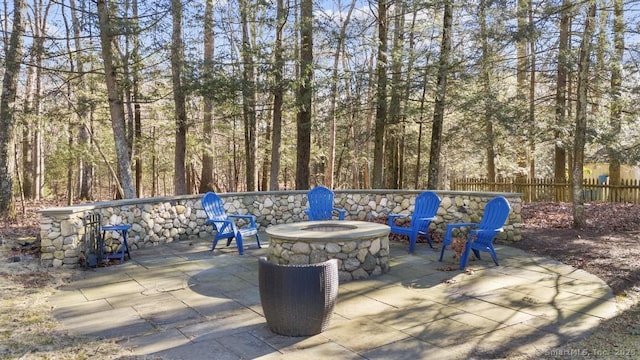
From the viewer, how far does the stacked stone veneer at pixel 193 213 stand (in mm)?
4938

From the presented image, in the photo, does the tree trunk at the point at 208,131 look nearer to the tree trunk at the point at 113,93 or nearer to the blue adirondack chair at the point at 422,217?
the tree trunk at the point at 113,93

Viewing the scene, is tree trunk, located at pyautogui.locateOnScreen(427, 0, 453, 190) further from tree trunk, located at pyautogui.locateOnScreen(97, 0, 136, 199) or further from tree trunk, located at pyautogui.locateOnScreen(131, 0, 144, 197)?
tree trunk, located at pyautogui.locateOnScreen(97, 0, 136, 199)

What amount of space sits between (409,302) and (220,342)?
1.65 m

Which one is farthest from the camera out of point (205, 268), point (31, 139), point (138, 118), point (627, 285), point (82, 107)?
point (31, 139)

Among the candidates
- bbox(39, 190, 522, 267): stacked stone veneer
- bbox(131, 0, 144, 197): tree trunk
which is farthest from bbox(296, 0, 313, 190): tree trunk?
bbox(131, 0, 144, 197): tree trunk

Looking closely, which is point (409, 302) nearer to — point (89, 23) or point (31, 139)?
point (89, 23)

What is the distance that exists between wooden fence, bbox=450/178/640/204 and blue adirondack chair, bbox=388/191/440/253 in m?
5.10

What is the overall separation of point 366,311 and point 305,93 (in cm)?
575

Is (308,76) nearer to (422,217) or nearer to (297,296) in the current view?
(422,217)

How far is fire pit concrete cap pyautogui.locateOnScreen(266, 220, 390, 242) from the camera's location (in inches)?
174

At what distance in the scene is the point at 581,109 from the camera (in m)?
6.69

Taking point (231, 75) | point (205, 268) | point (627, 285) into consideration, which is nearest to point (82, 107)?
point (231, 75)

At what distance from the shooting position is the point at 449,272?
15.4 feet

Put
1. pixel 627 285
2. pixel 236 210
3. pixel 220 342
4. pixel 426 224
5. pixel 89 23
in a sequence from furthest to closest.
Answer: pixel 236 210
pixel 89 23
pixel 426 224
pixel 627 285
pixel 220 342
